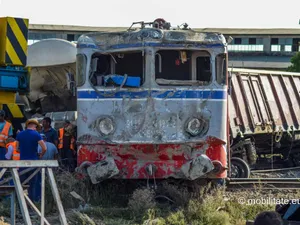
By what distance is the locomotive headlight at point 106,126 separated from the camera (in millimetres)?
11305

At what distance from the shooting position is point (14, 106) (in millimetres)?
13203

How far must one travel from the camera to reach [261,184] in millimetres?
12867

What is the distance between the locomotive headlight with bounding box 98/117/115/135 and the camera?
37.1 feet

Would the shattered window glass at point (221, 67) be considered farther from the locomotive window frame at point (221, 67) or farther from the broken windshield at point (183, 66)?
the broken windshield at point (183, 66)

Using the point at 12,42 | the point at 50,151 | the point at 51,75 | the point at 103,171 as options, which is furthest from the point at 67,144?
the point at 103,171

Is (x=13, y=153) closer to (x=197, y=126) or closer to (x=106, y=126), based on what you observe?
(x=106, y=126)

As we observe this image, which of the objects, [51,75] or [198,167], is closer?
[198,167]

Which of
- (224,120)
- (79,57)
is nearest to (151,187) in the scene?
(224,120)

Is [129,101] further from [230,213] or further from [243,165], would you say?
[243,165]

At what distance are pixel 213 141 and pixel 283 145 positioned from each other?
7434 mm

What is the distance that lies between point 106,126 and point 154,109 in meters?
0.80

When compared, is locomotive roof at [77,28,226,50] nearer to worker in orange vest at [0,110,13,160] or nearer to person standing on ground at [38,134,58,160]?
person standing on ground at [38,134,58,160]

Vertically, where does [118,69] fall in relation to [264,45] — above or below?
below

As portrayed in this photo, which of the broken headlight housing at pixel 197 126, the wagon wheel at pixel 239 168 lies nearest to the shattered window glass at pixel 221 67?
the broken headlight housing at pixel 197 126
